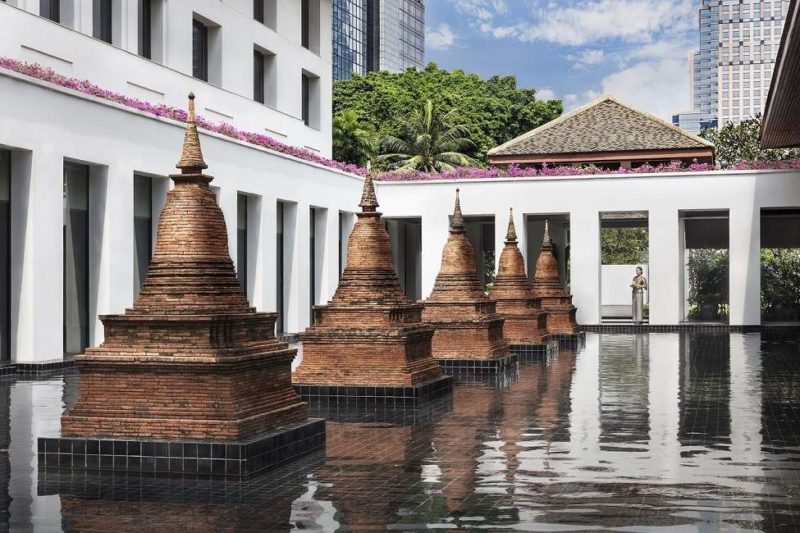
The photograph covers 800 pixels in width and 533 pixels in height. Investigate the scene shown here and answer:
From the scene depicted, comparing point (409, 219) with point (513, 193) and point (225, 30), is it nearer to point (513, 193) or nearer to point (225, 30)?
point (513, 193)

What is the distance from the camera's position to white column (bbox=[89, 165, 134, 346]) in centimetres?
2419

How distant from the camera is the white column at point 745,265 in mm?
38750

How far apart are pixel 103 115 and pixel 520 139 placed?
2463cm

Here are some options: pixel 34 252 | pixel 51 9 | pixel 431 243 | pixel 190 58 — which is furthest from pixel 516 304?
pixel 431 243

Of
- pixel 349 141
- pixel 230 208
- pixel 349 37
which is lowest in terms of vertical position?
pixel 230 208

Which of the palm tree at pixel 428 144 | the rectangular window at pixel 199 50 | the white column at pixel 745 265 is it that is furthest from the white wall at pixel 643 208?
the palm tree at pixel 428 144

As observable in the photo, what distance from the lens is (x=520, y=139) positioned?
151 feet

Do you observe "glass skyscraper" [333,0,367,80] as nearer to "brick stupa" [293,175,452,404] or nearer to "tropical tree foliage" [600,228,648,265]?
"tropical tree foliage" [600,228,648,265]

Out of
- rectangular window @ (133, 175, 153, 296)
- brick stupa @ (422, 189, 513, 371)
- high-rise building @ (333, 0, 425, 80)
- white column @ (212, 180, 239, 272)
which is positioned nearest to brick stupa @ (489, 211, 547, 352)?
brick stupa @ (422, 189, 513, 371)

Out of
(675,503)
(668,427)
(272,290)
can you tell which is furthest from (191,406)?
(272,290)

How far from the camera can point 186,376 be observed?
1063cm

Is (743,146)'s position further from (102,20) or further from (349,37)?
(349,37)

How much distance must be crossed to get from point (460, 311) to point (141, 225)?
8.50 metres

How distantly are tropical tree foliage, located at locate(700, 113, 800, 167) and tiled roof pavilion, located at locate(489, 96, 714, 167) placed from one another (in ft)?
55.8
